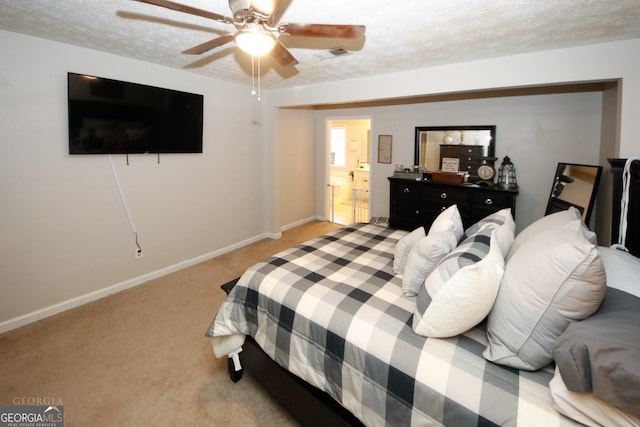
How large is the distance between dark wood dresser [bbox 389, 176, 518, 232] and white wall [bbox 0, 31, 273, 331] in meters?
2.43

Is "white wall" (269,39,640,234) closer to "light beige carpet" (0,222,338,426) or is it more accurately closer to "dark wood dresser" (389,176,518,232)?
"dark wood dresser" (389,176,518,232)

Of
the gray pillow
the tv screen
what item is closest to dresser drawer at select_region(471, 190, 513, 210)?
the gray pillow

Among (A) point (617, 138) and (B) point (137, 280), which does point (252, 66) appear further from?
(A) point (617, 138)

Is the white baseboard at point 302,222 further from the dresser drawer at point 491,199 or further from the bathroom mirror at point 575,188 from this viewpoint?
the bathroom mirror at point 575,188

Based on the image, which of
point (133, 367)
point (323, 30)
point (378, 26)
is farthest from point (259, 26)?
point (133, 367)

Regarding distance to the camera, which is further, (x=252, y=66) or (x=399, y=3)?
(x=252, y=66)

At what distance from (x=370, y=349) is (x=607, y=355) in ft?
2.56

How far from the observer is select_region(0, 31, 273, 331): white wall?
8.21 feet

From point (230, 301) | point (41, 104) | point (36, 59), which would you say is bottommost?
point (230, 301)

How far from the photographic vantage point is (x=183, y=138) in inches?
139

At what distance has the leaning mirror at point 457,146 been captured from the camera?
154 inches

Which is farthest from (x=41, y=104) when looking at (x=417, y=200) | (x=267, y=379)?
(x=417, y=200)

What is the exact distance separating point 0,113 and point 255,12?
2.38m

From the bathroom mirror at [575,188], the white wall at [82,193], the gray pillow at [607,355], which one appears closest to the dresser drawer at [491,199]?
the bathroom mirror at [575,188]
